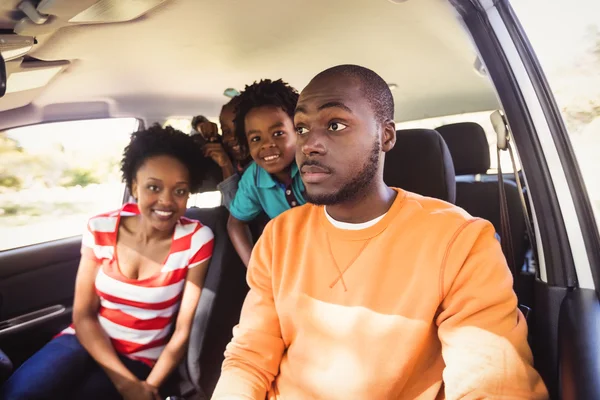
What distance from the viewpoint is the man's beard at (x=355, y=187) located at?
1222mm

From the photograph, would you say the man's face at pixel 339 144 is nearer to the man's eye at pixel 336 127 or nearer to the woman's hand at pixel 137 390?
the man's eye at pixel 336 127

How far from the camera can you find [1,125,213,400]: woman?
190cm

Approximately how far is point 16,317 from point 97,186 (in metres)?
1.20

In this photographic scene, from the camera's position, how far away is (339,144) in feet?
3.98

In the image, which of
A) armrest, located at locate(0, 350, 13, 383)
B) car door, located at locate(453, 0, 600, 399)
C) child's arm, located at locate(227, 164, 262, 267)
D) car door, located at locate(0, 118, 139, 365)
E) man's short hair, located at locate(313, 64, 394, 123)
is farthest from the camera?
car door, located at locate(0, 118, 139, 365)

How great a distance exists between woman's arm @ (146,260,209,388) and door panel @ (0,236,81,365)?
1070mm

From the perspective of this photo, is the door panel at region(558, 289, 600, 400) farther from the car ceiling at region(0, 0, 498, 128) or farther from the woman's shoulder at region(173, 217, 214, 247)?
the woman's shoulder at region(173, 217, 214, 247)

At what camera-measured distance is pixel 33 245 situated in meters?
2.80

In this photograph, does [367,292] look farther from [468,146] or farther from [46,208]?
[46,208]

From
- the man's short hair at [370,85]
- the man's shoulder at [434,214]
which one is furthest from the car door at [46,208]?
the man's shoulder at [434,214]

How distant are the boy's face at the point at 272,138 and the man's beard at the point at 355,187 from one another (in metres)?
0.71

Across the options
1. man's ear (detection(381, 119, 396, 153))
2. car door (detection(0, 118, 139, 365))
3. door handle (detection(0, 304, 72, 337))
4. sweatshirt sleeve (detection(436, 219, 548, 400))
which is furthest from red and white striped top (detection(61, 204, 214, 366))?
sweatshirt sleeve (detection(436, 219, 548, 400))

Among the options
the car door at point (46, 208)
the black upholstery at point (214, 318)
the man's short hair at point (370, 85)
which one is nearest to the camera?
the man's short hair at point (370, 85)

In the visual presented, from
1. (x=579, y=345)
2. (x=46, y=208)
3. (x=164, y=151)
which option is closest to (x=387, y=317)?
(x=579, y=345)
